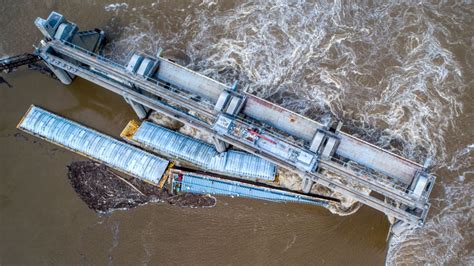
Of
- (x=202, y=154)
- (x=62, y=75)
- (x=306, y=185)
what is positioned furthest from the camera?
(x=62, y=75)

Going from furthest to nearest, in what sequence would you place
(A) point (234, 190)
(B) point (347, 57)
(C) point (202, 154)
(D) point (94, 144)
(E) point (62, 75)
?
(B) point (347, 57)
(E) point (62, 75)
(D) point (94, 144)
(C) point (202, 154)
(A) point (234, 190)

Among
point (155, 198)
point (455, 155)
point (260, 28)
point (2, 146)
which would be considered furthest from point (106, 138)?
point (455, 155)

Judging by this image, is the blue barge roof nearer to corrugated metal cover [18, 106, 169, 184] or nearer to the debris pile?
the debris pile

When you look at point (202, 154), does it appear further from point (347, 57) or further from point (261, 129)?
point (347, 57)

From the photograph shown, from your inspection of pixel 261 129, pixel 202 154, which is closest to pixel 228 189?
pixel 202 154

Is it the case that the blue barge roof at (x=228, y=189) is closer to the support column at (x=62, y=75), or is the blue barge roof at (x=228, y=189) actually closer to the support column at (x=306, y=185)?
the support column at (x=306, y=185)

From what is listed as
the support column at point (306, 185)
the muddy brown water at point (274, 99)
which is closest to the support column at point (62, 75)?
the muddy brown water at point (274, 99)

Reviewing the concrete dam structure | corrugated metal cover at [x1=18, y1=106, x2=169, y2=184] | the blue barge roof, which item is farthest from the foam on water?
corrugated metal cover at [x1=18, y1=106, x2=169, y2=184]
